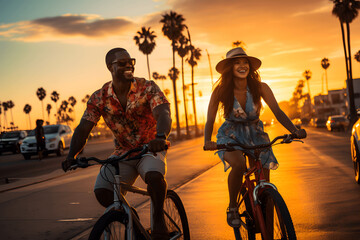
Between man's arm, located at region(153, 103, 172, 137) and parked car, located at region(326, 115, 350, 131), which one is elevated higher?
man's arm, located at region(153, 103, 172, 137)

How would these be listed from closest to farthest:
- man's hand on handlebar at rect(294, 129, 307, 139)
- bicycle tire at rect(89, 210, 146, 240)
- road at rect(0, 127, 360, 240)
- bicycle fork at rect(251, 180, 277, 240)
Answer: bicycle tire at rect(89, 210, 146, 240)
bicycle fork at rect(251, 180, 277, 240)
man's hand on handlebar at rect(294, 129, 307, 139)
road at rect(0, 127, 360, 240)

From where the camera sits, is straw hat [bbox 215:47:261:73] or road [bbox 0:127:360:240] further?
road [bbox 0:127:360:240]

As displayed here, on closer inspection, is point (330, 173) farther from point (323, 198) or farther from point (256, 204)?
point (256, 204)

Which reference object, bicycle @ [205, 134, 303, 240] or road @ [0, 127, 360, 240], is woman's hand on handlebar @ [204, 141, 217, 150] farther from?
road @ [0, 127, 360, 240]

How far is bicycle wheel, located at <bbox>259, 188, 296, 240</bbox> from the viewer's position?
363 cm

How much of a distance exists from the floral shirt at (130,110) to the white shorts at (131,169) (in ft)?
0.58

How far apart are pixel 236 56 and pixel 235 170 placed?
43.3 inches

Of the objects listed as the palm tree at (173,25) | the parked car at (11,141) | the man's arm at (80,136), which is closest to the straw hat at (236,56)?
the man's arm at (80,136)

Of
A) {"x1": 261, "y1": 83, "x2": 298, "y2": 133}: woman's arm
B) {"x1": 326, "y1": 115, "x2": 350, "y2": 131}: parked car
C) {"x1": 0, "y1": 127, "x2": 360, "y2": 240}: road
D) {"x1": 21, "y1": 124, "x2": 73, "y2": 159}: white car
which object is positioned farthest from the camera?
{"x1": 326, "y1": 115, "x2": 350, "y2": 131}: parked car

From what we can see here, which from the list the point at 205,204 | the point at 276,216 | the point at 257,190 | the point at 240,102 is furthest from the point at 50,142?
the point at 276,216

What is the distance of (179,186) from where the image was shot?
1100cm

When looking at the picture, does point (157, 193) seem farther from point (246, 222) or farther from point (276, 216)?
point (246, 222)

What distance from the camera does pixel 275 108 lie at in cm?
485

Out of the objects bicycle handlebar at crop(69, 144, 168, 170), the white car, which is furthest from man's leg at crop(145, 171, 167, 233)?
the white car
